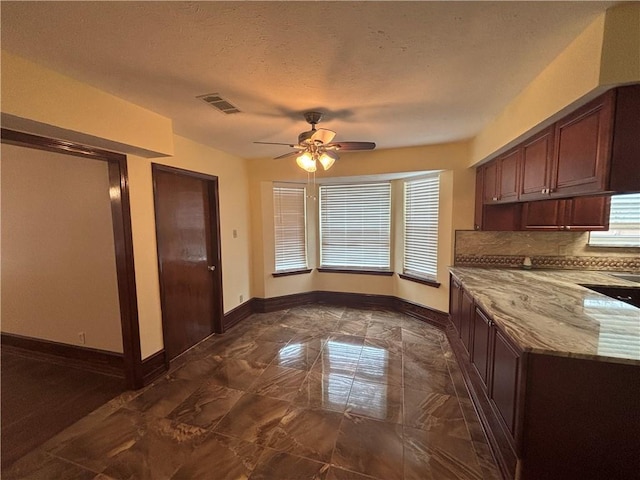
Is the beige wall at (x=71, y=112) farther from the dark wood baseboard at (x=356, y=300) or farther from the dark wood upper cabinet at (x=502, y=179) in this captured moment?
the dark wood baseboard at (x=356, y=300)

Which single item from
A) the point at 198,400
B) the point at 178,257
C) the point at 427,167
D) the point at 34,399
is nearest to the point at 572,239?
the point at 427,167

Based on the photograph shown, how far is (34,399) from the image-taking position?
239cm

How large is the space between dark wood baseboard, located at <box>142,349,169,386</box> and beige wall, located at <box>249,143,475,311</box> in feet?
5.85

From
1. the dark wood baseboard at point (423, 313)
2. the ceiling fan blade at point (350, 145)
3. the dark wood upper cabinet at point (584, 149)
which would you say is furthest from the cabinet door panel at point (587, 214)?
the ceiling fan blade at point (350, 145)

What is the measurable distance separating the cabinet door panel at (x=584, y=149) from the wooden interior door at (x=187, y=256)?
3.45 meters

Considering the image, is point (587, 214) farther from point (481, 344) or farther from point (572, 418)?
point (572, 418)

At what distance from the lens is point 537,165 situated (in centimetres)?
215

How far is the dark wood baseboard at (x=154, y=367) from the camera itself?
2.63 meters

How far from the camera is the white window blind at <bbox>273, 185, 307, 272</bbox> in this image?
4.52 meters

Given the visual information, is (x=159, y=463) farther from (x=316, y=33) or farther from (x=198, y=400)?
(x=316, y=33)

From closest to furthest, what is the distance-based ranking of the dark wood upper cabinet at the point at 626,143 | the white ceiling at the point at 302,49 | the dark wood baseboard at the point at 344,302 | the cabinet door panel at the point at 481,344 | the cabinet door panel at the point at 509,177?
the white ceiling at the point at 302,49, the dark wood upper cabinet at the point at 626,143, the cabinet door panel at the point at 481,344, the cabinet door panel at the point at 509,177, the dark wood baseboard at the point at 344,302

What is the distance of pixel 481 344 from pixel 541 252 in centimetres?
182

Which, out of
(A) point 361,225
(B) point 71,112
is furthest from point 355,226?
(B) point 71,112

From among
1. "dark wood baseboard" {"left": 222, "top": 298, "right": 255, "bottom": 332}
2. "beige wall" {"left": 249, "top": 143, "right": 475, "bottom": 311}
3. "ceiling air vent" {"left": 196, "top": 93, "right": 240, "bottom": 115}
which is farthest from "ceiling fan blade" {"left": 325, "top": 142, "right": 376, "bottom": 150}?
"dark wood baseboard" {"left": 222, "top": 298, "right": 255, "bottom": 332}
